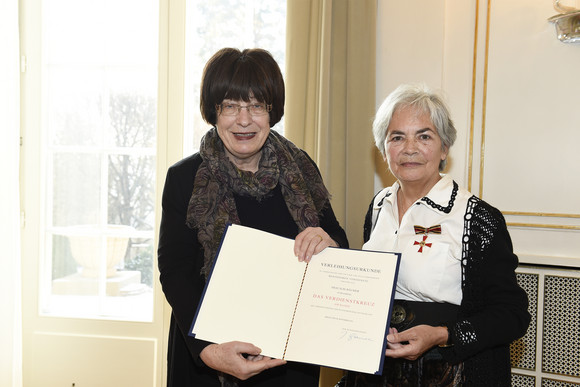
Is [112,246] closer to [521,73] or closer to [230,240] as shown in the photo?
[230,240]

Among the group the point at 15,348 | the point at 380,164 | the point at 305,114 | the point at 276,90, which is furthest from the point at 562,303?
the point at 15,348

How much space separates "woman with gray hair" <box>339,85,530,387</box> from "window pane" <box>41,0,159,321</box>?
2.12 meters

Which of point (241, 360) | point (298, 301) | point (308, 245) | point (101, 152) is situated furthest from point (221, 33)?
point (241, 360)

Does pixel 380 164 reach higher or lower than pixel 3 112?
lower

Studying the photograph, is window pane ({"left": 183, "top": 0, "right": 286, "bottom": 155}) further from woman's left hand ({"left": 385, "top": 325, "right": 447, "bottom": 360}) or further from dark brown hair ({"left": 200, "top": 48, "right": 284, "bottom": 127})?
woman's left hand ({"left": 385, "top": 325, "right": 447, "bottom": 360})

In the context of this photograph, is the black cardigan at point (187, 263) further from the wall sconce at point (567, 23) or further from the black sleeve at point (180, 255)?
the wall sconce at point (567, 23)

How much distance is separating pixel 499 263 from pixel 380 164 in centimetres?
153

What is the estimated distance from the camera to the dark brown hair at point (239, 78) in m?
1.69

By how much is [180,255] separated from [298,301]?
0.45 meters

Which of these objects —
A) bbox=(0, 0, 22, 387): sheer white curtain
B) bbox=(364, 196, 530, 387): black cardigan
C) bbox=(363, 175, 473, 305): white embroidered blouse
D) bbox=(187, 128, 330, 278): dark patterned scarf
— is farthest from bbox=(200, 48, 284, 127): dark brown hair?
bbox=(0, 0, 22, 387): sheer white curtain

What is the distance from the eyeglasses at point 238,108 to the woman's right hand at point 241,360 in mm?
739

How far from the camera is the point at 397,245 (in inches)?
67.5
